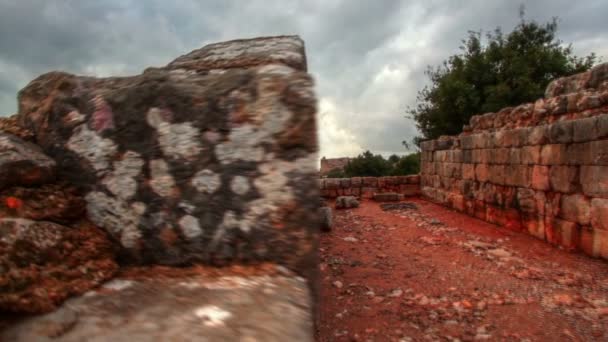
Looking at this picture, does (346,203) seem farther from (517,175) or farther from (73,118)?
(73,118)

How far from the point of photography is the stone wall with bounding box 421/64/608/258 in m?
5.46

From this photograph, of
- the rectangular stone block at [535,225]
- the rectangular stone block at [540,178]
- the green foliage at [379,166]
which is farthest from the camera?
the green foliage at [379,166]

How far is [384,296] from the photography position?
14.1 feet

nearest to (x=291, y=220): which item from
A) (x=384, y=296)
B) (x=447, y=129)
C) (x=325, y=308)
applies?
(x=325, y=308)

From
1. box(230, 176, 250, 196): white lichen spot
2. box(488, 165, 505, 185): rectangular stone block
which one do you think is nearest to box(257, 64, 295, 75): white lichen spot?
box(230, 176, 250, 196): white lichen spot

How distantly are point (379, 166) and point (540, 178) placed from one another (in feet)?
42.5

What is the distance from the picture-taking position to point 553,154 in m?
6.29

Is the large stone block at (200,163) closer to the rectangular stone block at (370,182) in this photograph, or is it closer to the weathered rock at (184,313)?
the weathered rock at (184,313)

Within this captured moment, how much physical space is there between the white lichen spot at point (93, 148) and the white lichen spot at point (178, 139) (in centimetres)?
18

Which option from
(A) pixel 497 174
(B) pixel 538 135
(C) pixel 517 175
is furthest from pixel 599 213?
(A) pixel 497 174

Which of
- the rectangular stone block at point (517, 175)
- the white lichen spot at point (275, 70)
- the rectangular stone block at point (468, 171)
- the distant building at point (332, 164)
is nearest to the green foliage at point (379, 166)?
the distant building at point (332, 164)

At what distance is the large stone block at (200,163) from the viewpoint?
123 centimetres

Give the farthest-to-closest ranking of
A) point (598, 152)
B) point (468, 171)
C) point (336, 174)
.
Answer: point (336, 174)
point (468, 171)
point (598, 152)

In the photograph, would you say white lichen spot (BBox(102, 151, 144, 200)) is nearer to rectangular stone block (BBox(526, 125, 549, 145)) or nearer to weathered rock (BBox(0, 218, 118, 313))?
weathered rock (BBox(0, 218, 118, 313))
